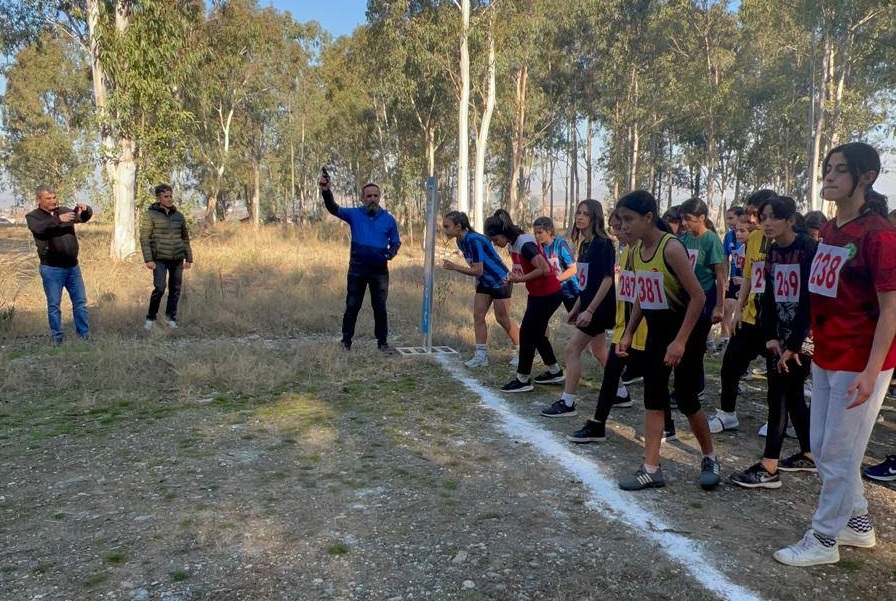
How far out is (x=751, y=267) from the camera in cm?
440

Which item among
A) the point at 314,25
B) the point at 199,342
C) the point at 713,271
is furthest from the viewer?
the point at 314,25

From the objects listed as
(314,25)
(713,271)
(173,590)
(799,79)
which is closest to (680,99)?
(799,79)

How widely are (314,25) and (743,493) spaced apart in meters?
35.9

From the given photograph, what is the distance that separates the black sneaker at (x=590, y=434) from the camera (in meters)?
4.23

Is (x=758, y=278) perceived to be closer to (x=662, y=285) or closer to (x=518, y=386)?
(x=662, y=285)

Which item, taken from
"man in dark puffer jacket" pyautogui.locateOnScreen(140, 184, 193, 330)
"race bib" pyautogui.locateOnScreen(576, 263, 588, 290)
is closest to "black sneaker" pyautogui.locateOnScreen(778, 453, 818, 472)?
"race bib" pyautogui.locateOnScreen(576, 263, 588, 290)

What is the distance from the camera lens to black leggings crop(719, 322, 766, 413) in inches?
166

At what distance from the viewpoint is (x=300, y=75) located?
3550 cm

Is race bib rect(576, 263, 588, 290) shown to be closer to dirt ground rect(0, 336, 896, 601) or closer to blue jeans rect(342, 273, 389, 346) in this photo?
dirt ground rect(0, 336, 896, 601)

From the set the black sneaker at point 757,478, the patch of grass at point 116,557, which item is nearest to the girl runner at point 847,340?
the black sneaker at point 757,478

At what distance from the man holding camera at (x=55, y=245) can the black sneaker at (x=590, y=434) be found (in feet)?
18.8

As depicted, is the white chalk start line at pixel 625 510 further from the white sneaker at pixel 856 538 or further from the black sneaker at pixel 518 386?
the white sneaker at pixel 856 538

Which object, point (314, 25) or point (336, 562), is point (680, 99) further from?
point (336, 562)

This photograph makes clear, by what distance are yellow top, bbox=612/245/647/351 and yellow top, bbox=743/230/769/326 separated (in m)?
0.93
